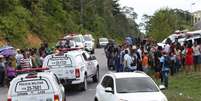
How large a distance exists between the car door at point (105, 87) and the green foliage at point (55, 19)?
34.8 metres

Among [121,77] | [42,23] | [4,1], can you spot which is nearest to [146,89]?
[121,77]

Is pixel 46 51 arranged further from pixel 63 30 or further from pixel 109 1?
pixel 109 1

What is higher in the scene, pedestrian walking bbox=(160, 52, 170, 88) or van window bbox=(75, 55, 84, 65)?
van window bbox=(75, 55, 84, 65)

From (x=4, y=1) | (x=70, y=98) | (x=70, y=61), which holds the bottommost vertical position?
(x=70, y=98)

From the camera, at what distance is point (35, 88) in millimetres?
18266

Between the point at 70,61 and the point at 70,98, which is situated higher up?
the point at 70,61

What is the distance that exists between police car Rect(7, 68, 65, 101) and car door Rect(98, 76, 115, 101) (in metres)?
1.42

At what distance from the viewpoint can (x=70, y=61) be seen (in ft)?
84.8

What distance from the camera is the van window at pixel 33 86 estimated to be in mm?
18203

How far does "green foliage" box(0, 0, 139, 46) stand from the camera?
2260 inches

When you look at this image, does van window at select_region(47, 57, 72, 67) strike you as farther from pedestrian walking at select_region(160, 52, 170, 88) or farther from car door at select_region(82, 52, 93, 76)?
pedestrian walking at select_region(160, 52, 170, 88)

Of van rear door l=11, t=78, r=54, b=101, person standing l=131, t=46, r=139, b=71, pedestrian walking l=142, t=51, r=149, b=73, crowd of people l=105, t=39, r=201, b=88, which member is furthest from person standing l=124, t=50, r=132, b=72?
van rear door l=11, t=78, r=54, b=101

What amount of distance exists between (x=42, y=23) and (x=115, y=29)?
61.1 metres

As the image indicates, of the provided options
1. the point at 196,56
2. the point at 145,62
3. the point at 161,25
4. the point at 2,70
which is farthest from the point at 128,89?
the point at 161,25
